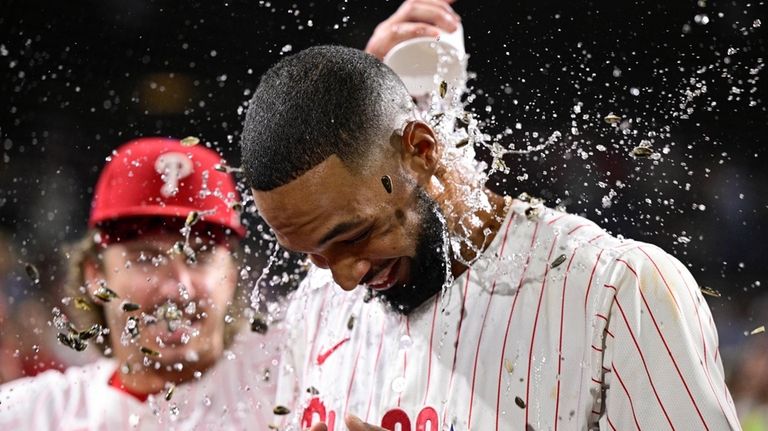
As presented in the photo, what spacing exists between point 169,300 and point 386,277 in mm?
1275

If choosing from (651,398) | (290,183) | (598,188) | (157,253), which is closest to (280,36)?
(157,253)

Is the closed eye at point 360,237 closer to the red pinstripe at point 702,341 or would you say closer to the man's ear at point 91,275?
the red pinstripe at point 702,341

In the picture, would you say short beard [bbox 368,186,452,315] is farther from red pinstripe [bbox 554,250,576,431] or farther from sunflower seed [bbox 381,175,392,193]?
red pinstripe [bbox 554,250,576,431]

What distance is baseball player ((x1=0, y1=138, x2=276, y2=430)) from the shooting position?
270 centimetres

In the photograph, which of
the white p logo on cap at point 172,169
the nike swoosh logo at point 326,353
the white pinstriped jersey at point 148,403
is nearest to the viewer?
the nike swoosh logo at point 326,353

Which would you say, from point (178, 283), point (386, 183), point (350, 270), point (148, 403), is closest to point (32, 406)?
point (148, 403)

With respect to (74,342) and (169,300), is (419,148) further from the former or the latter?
(169,300)

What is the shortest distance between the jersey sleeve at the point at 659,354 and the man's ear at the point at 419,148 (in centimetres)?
43

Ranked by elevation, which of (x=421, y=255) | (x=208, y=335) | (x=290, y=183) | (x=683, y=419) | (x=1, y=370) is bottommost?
(x=1, y=370)

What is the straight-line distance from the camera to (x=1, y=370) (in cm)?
437

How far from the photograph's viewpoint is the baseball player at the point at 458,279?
1.43 m

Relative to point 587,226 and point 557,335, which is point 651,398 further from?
point 587,226

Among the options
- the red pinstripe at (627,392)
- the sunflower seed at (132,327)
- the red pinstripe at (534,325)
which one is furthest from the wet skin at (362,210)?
the sunflower seed at (132,327)

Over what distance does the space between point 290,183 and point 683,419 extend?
2.78 ft
